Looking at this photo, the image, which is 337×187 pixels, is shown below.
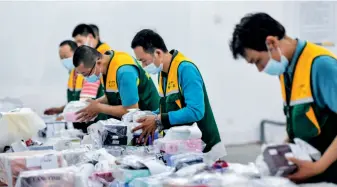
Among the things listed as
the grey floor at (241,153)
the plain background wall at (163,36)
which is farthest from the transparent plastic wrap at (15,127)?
the grey floor at (241,153)

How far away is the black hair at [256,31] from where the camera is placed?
64.3 inches

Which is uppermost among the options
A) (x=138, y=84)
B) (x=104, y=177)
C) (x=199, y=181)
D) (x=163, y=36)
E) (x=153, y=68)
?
(x=163, y=36)

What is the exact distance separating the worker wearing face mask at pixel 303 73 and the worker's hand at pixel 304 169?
0.07 ft

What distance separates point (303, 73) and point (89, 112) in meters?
1.63

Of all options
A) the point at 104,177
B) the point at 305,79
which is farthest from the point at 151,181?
the point at 305,79

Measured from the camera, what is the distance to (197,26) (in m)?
5.73

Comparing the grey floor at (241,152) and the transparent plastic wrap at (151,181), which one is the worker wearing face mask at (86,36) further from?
the transparent plastic wrap at (151,181)

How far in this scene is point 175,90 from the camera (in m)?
2.61

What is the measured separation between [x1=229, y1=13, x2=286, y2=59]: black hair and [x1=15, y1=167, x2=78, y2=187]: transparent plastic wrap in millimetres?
815

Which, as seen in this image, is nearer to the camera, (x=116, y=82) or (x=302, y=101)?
(x=302, y=101)

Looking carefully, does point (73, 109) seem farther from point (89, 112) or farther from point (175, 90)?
point (175, 90)

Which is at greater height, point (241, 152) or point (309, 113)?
point (309, 113)

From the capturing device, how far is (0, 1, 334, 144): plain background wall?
5.05 m

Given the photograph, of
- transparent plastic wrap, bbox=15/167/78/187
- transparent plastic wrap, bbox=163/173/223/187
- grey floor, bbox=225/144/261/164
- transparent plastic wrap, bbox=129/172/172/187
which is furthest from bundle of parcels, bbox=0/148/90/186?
grey floor, bbox=225/144/261/164
